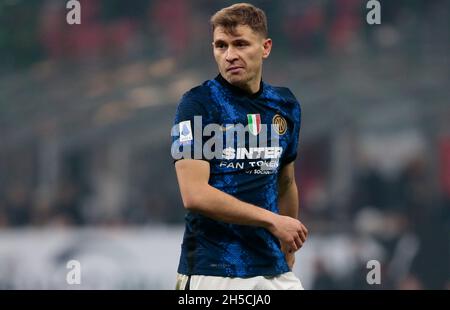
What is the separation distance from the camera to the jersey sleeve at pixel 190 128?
17.3 feet

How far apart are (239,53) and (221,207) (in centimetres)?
81

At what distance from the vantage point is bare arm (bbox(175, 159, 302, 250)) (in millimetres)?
5199

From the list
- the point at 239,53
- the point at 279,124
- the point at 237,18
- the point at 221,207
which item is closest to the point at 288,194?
the point at 279,124

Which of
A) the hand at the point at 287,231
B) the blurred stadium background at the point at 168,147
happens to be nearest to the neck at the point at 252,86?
the hand at the point at 287,231

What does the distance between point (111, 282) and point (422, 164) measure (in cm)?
395

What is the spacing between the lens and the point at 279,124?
5.64 meters

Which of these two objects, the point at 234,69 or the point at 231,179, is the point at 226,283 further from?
the point at 234,69

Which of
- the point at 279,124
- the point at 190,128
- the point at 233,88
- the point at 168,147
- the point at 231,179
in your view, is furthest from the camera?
the point at 168,147

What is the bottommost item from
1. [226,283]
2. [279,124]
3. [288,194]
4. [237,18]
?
[226,283]

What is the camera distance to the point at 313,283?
12.4m
